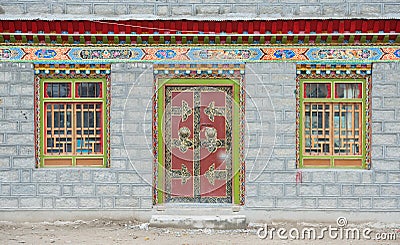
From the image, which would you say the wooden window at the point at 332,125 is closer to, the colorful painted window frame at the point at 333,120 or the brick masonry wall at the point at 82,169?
the colorful painted window frame at the point at 333,120

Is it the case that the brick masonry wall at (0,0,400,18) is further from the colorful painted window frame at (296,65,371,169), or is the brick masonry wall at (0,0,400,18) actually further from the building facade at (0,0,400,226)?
the colorful painted window frame at (296,65,371,169)

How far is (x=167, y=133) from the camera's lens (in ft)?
31.2

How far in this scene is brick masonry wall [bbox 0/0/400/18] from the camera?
930cm

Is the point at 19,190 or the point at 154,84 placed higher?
the point at 154,84

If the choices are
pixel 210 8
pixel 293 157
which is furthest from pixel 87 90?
pixel 293 157

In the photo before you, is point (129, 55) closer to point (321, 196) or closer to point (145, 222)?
point (145, 222)

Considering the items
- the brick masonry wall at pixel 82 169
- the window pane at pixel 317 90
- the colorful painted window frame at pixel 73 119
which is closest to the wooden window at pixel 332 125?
the window pane at pixel 317 90

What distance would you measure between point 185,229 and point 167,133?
165 cm

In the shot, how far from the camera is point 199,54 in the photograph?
9.30 metres

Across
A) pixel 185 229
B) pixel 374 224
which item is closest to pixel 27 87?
pixel 185 229

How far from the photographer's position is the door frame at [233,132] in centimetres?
940

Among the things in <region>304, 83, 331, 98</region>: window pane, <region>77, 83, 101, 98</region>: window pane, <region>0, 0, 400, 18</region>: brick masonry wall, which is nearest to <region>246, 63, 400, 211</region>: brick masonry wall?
<region>304, 83, 331, 98</region>: window pane

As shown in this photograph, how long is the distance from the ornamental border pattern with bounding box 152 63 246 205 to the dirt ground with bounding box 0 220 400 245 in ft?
2.40

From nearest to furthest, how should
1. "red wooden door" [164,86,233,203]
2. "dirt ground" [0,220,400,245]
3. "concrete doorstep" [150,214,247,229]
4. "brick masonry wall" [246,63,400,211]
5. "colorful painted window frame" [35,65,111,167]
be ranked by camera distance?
"dirt ground" [0,220,400,245] < "concrete doorstep" [150,214,247,229] < "brick masonry wall" [246,63,400,211] < "colorful painted window frame" [35,65,111,167] < "red wooden door" [164,86,233,203]
